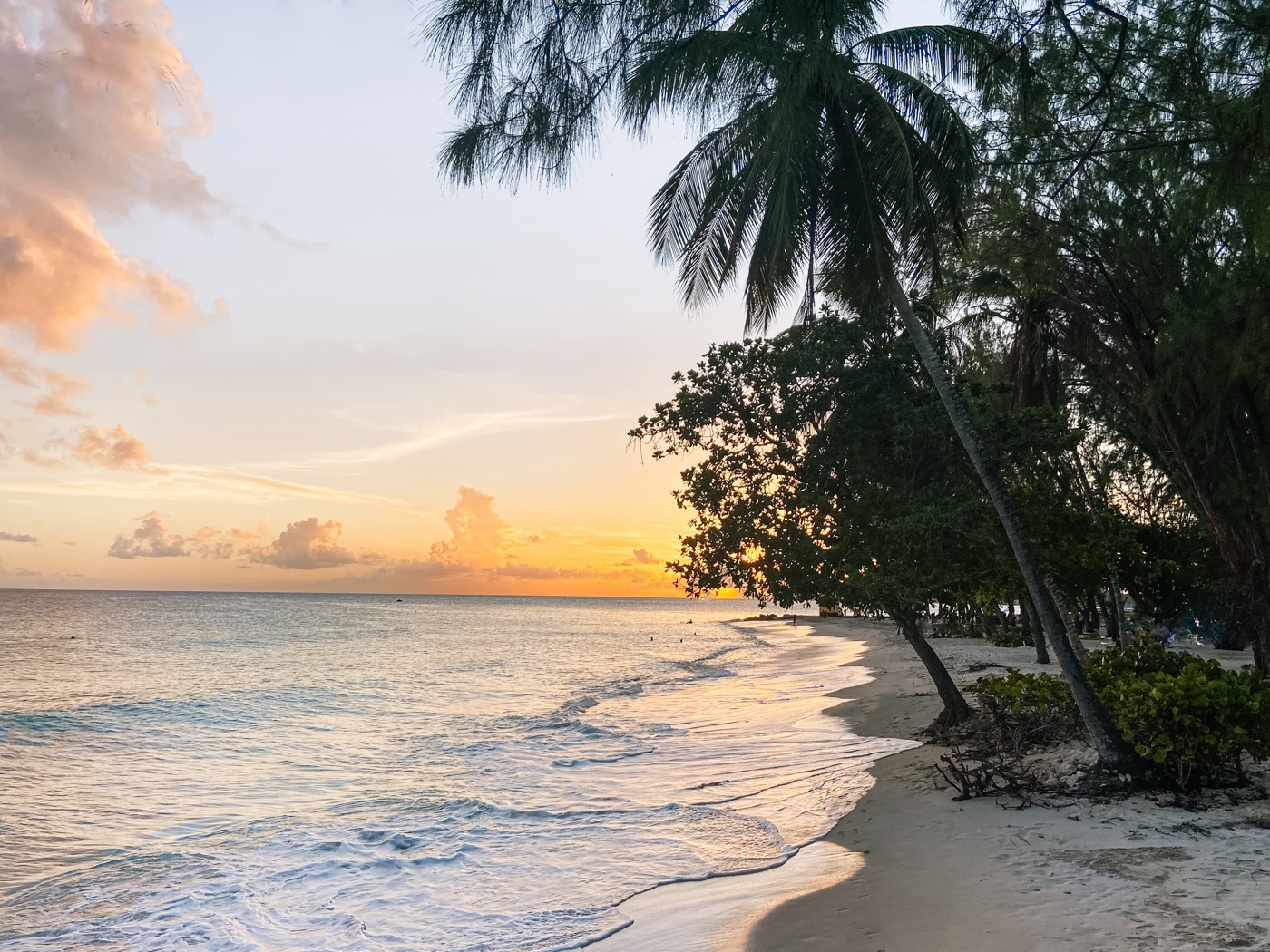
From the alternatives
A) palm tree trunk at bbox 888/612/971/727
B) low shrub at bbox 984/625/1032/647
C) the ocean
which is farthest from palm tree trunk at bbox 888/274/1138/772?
low shrub at bbox 984/625/1032/647

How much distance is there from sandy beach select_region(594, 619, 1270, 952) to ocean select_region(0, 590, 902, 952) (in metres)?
0.70

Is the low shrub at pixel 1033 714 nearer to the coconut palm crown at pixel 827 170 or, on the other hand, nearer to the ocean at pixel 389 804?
the ocean at pixel 389 804

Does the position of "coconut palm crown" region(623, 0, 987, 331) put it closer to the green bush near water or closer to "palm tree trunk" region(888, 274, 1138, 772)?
"palm tree trunk" region(888, 274, 1138, 772)

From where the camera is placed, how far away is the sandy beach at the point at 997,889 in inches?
220

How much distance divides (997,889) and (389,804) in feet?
30.2

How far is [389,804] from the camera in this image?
12641 millimetres

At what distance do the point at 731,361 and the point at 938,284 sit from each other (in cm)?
329

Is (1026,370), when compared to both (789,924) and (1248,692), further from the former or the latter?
(789,924)

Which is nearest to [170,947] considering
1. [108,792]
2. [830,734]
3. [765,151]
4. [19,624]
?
[108,792]

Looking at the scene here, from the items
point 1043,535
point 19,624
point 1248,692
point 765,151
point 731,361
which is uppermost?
point 765,151

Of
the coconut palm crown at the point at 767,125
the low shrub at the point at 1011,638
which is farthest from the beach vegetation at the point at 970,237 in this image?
the low shrub at the point at 1011,638

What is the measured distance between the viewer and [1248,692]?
8148 millimetres

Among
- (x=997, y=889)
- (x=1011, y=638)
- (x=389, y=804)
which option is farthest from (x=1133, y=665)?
(x=1011, y=638)

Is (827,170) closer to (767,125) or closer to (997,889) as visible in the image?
(767,125)
